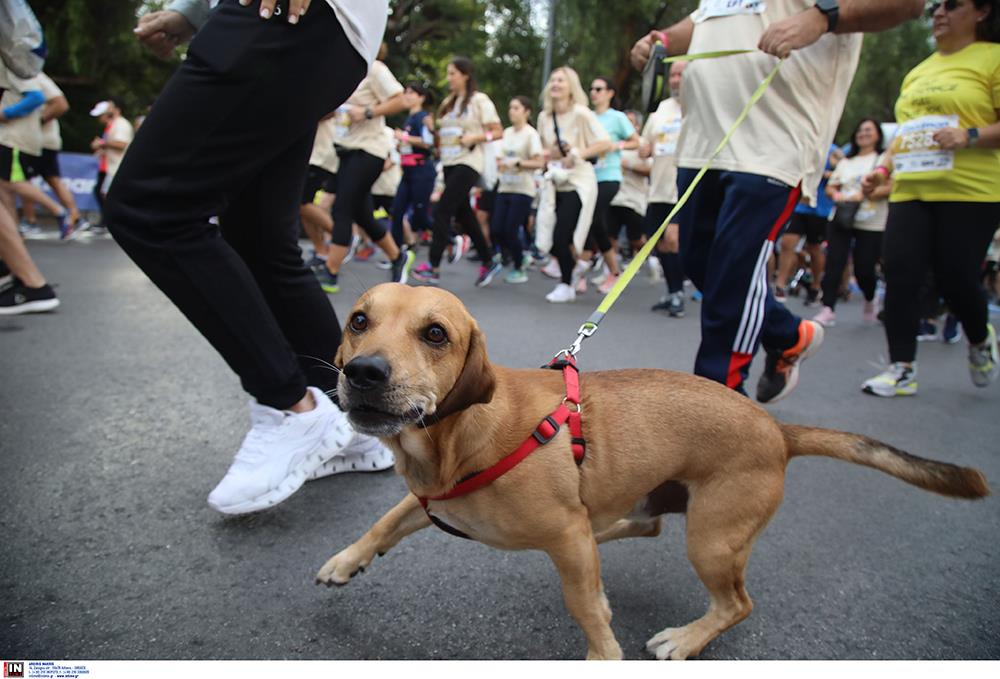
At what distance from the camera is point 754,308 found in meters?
2.88

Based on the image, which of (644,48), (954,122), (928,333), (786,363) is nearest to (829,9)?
(644,48)

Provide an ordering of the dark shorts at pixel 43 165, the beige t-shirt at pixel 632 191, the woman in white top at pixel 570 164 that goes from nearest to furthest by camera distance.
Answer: the woman in white top at pixel 570 164 → the beige t-shirt at pixel 632 191 → the dark shorts at pixel 43 165

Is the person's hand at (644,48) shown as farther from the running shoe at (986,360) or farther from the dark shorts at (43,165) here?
the dark shorts at (43,165)

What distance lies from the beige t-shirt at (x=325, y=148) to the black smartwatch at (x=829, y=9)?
582 cm

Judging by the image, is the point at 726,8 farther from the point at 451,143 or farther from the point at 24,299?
the point at 451,143

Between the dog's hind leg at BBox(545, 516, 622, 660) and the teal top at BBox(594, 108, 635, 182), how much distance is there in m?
7.12

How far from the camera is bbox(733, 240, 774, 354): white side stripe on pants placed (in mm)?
2842

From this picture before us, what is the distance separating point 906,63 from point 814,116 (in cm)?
3769

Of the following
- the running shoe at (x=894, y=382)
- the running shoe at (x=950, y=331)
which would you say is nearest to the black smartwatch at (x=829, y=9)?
the running shoe at (x=894, y=382)

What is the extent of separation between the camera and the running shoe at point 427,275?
8445 mm

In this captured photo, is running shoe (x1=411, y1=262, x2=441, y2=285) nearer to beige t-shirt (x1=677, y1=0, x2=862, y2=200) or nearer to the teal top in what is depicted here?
the teal top


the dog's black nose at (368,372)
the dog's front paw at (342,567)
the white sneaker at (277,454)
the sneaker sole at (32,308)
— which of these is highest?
the dog's black nose at (368,372)

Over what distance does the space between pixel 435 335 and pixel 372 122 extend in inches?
218

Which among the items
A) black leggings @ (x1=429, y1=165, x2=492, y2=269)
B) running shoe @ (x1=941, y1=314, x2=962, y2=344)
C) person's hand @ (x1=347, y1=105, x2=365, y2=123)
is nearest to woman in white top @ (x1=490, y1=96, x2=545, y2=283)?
black leggings @ (x1=429, y1=165, x2=492, y2=269)
